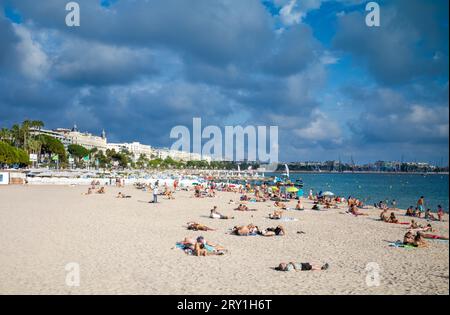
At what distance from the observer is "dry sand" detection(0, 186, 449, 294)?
7816 mm

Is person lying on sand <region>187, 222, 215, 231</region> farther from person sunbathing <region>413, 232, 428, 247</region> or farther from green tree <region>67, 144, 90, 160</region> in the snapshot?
green tree <region>67, 144, 90, 160</region>

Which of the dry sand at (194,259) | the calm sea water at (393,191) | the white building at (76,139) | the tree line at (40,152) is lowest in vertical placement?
the calm sea water at (393,191)

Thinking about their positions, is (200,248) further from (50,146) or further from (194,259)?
(50,146)

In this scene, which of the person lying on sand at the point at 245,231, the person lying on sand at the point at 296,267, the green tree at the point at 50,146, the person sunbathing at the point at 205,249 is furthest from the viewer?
the green tree at the point at 50,146

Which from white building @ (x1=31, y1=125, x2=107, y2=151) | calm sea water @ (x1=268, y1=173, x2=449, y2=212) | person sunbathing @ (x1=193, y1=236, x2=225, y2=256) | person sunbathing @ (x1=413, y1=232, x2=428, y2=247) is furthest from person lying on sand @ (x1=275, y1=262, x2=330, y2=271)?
white building @ (x1=31, y1=125, x2=107, y2=151)

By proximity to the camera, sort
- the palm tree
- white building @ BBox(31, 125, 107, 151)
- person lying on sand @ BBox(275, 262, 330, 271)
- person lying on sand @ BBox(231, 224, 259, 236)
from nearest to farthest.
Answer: person lying on sand @ BBox(275, 262, 330, 271) < person lying on sand @ BBox(231, 224, 259, 236) < the palm tree < white building @ BBox(31, 125, 107, 151)

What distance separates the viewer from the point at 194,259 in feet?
33.8

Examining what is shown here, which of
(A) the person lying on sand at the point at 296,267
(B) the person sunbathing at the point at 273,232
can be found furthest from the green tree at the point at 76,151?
(A) the person lying on sand at the point at 296,267

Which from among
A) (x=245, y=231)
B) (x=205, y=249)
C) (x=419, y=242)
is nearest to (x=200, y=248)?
(x=205, y=249)

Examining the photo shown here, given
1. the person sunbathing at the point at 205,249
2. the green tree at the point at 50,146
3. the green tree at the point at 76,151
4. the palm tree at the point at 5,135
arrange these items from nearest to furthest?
1. the person sunbathing at the point at 205,249
2. the palm tree at the point at 5,135
3. the green tree at the point at 50,146
4. the green tree at the point at 76,151

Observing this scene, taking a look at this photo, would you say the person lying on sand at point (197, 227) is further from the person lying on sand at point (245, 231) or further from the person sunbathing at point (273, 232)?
the person sunbathing at point (273, 232)

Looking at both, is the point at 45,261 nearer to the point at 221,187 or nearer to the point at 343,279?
the point at 343,279

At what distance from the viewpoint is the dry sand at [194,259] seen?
25.6 ft
